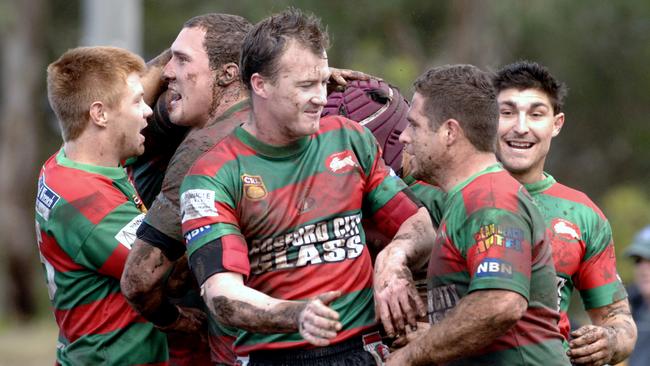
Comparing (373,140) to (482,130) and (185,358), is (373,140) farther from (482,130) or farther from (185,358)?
(185,358)

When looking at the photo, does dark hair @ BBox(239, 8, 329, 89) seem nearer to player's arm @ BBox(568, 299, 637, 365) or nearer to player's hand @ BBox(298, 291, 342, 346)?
player's hand @ BBox(298, 291, 342, 346)

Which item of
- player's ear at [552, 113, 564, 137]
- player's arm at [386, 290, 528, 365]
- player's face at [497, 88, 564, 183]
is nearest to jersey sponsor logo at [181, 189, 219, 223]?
player's arm at [386, 290, 528, 365]

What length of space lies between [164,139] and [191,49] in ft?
2.63

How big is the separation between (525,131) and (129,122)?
1791 millimetres

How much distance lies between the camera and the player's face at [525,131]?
564 cm

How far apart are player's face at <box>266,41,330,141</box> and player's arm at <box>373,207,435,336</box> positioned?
1.84ft

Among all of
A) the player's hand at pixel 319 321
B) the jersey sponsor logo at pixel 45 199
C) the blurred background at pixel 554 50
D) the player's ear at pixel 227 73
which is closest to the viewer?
the player's hand at pixel 319 321

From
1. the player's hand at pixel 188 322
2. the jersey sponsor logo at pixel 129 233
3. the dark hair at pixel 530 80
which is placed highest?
the dark hair at pixel 530 80

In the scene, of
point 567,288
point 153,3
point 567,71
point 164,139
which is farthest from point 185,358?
point 153,3

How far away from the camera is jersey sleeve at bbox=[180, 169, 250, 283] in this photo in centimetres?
453

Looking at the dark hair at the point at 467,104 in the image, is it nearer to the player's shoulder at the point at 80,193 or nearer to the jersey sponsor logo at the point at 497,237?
the jersey sponsor logo at the point at 497,237

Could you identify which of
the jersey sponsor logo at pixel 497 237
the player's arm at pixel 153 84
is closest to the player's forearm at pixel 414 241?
the jersey sponsor logo at pixel 497 237

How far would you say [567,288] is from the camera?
214 inches

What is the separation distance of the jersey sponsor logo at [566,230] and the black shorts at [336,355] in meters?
1.03
